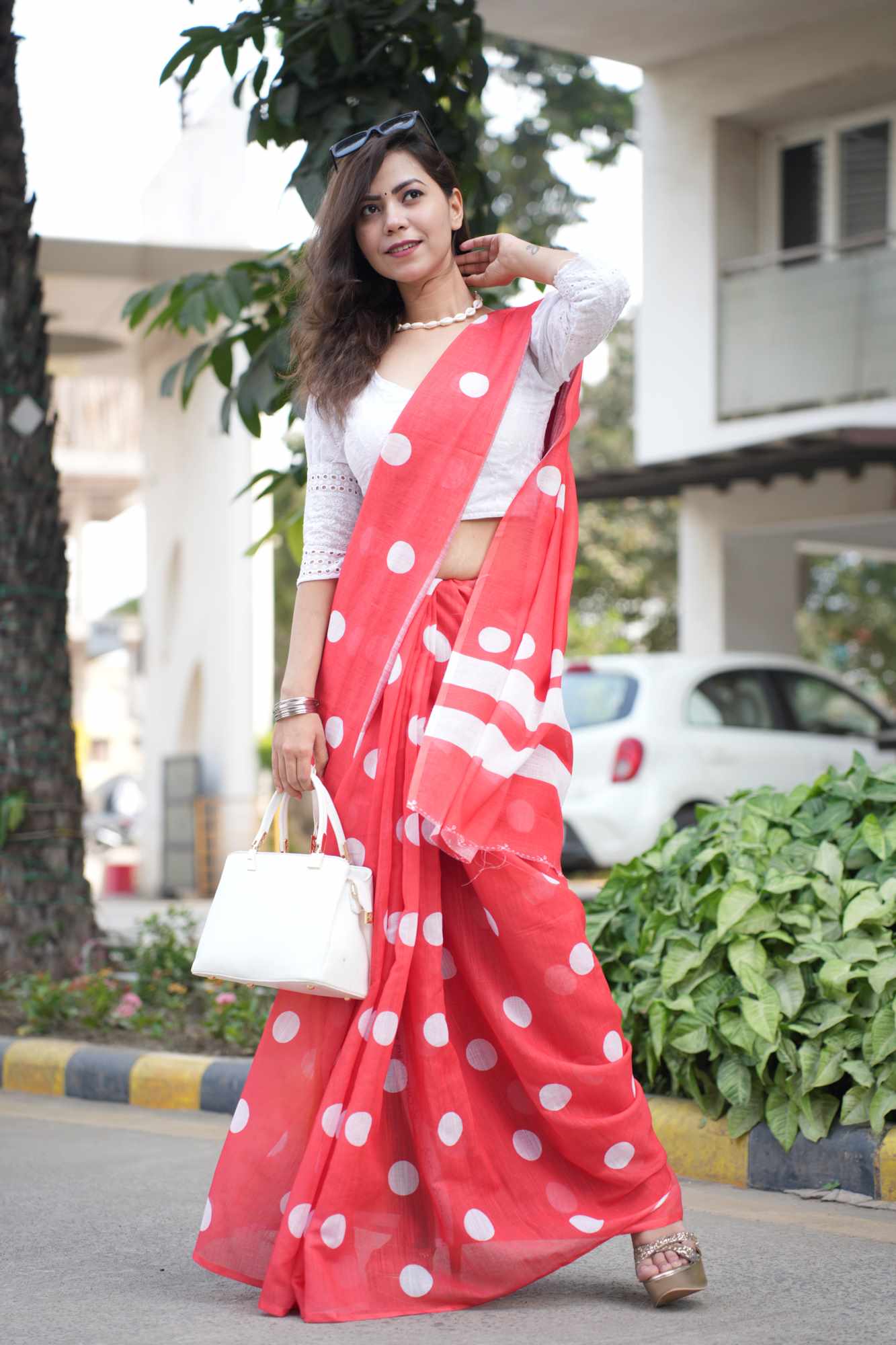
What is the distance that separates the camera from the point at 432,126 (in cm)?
596

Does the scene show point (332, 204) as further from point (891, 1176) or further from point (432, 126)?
point (432, 126)

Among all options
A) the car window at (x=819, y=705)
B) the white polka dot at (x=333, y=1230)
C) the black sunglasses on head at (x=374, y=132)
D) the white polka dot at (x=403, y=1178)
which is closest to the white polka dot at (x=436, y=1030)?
the white polka dot at (x=403, y=1178)

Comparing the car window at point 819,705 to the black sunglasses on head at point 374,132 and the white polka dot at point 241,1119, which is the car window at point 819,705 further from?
the white polka dot at point 241,1119

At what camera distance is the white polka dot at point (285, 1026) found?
3080mm

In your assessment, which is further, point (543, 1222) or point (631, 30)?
point (631, 30)

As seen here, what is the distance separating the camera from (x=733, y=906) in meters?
4.23

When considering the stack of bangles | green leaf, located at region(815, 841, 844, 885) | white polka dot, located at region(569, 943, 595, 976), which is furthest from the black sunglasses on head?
green leaf, located at region(815, 841, 844, 885)

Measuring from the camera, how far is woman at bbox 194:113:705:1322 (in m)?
2.97

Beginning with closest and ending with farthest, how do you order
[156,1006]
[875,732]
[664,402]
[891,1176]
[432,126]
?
[891,1176] → [432,126] → [156,1006] → [875,732] → [664,402]

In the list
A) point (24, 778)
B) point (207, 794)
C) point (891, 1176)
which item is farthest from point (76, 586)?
point (891, 1176)

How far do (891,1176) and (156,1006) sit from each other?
3.24 metres

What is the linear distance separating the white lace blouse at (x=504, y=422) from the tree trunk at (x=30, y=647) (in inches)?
152

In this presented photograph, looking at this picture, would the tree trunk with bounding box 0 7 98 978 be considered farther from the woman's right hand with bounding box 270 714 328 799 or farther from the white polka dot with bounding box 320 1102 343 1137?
the white polka dot with bounding box 320 1102 343 1137

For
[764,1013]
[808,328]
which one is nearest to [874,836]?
[764,1013]
